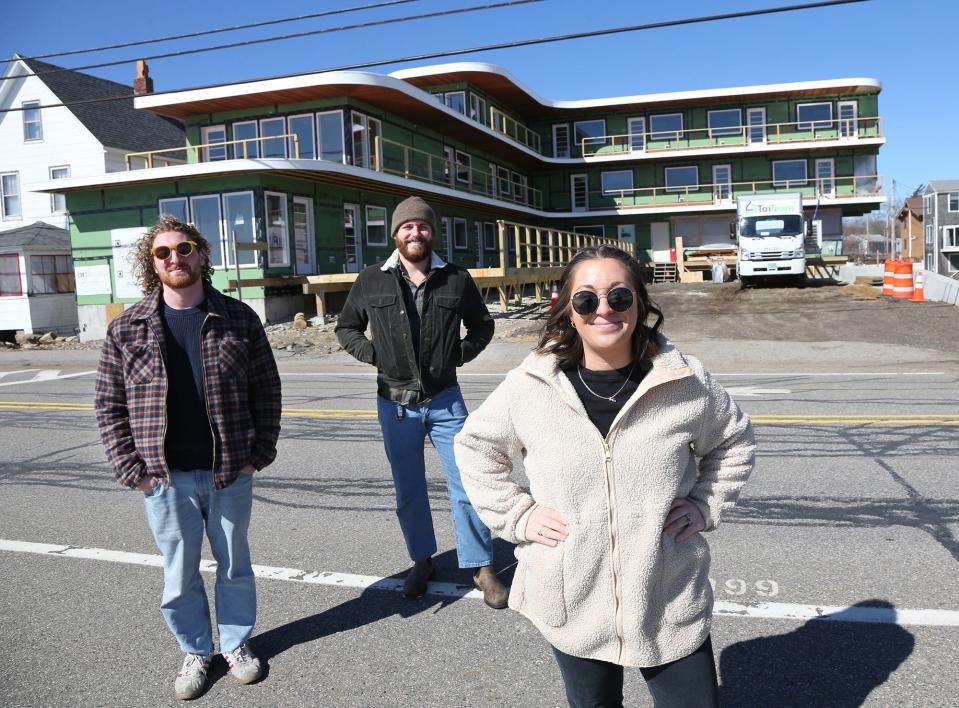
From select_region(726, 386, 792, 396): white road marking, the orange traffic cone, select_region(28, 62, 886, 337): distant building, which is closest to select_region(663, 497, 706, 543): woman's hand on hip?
select_region(726, 386, 792, 396): white road marking

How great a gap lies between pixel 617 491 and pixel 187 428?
6.22 feet

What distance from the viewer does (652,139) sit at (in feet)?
141

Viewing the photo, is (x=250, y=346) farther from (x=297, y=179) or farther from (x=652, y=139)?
(x=652, y=139)

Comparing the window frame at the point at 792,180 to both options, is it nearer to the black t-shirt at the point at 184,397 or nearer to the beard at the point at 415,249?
the beard at the point at 415,249

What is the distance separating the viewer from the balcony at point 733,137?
41438 mm

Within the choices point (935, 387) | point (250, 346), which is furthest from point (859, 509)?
point (935, 387)

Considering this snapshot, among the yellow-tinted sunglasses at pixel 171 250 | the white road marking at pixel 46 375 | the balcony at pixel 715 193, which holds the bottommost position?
the white road marking at pixel 46 375

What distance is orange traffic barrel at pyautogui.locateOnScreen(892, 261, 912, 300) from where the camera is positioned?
22.5 m

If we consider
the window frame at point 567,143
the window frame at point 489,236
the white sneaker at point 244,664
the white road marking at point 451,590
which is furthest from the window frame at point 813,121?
the white sneaker at point 244,664

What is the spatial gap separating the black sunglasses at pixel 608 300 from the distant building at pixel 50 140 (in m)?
33.8

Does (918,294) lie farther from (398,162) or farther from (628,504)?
(628,504)

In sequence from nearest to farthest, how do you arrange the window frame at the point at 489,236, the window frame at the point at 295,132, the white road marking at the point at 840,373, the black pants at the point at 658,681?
the black pants at the point at 658,681
the white road marking at the point at 840,373
the window frame at the point at 295,132
the window frame at the point at 489,236

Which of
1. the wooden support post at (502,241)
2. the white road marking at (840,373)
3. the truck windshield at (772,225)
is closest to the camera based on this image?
the white road marking at (840,373)

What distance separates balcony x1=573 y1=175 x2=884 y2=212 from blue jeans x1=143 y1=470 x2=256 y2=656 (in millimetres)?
41206
